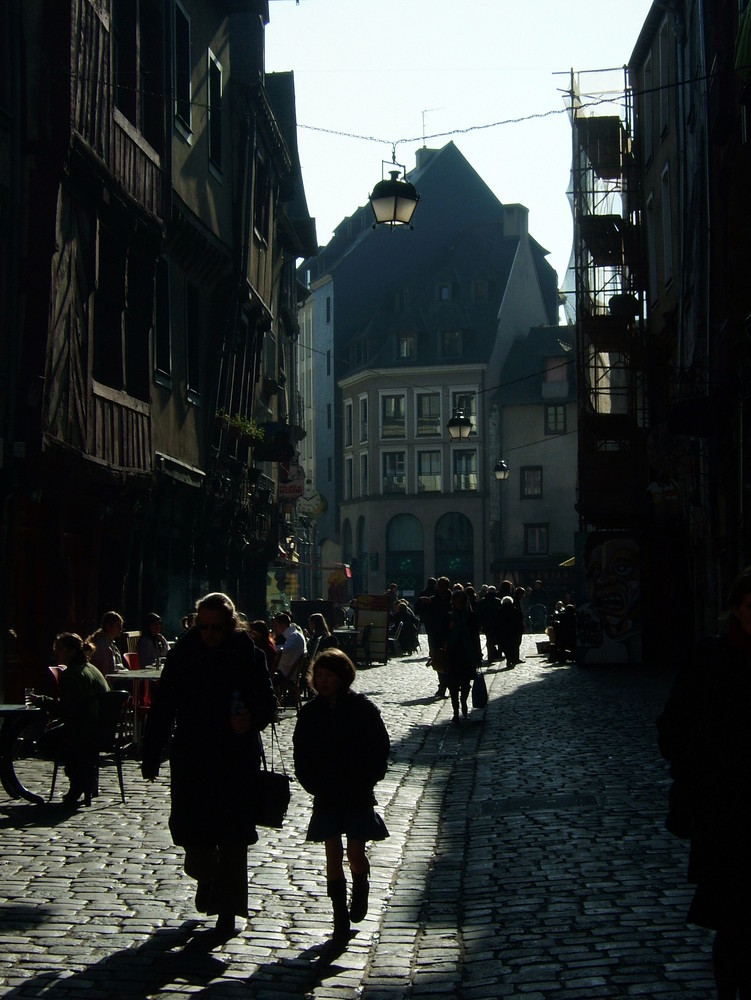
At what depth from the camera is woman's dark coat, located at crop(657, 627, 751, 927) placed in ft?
15.5

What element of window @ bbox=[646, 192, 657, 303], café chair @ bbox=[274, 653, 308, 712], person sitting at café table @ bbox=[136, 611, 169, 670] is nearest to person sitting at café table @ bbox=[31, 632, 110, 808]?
person sitting at café table @ bbox=[136, 611, 169, 670]

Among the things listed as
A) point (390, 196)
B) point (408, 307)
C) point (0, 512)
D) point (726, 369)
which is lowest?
point (0, 512)

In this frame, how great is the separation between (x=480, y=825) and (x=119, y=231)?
11.4m

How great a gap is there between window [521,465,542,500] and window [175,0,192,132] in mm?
49264

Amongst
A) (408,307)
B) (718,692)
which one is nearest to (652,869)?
(718,692)

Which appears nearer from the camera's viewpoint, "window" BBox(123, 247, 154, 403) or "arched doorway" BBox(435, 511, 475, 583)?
"window" BBox(123, 247, 154, 403)

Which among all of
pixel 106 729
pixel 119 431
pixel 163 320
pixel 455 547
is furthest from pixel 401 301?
pixel 106 729

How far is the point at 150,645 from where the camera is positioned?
1798 centimetres

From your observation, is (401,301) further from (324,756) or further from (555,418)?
(324,756)

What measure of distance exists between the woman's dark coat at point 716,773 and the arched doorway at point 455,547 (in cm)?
6854

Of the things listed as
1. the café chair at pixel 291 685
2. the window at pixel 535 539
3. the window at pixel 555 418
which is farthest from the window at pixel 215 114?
the window at pixel 535 539

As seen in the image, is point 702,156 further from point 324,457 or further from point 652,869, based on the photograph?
point 324,457

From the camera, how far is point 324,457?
84062mm

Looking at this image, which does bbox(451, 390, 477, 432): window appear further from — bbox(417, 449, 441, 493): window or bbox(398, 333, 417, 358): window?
bbox(398, 333, 417, 358): window
